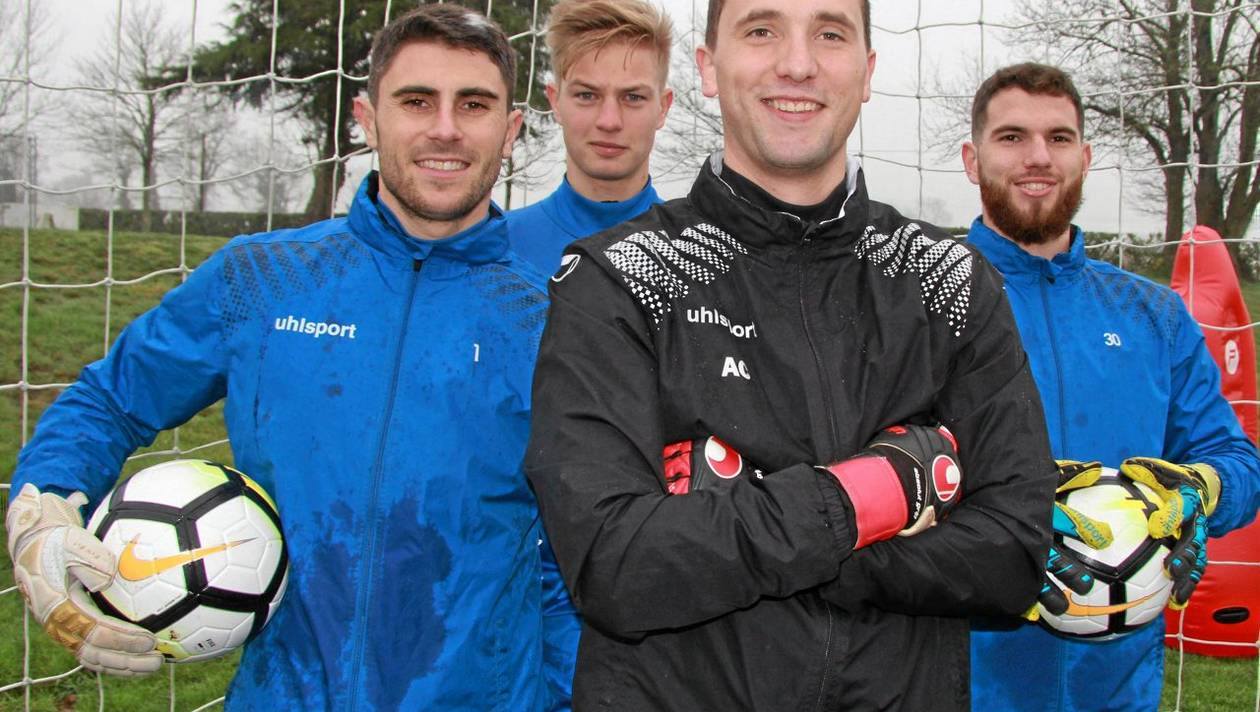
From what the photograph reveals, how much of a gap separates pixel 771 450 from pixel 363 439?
1007 millimetres

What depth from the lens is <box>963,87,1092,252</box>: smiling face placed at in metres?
2.98

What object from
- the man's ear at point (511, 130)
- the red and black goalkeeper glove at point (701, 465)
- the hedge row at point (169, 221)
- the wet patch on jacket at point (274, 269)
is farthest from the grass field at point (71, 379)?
the red and black goalkeeper glove at point (701, 465)

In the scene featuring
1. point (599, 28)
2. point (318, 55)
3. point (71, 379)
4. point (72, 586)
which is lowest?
point (71, 379)

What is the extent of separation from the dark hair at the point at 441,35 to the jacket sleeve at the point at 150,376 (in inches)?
25.6

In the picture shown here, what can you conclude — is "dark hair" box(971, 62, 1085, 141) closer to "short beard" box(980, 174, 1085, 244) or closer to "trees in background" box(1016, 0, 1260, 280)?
"short beard" box(980, 174, 1085, 244)

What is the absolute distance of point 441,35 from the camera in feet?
8.30

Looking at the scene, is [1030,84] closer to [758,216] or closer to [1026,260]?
[1026,260]

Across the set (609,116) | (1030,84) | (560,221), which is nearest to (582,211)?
(560,221)

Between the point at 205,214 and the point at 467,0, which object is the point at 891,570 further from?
the point at 205,214

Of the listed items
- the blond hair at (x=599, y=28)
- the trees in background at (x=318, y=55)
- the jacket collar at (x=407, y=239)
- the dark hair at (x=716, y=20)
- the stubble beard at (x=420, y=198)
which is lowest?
the jacket collar at (x=407, y=239)

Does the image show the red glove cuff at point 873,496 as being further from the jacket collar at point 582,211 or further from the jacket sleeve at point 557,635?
the jacket collar at point 582,211

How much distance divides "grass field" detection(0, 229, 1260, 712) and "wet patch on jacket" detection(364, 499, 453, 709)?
1.48 meters

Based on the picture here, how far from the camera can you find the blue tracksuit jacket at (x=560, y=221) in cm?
317

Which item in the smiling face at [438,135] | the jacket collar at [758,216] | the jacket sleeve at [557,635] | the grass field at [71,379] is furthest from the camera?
the grass field at [71,379]
